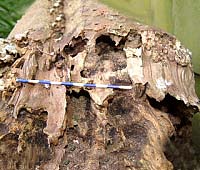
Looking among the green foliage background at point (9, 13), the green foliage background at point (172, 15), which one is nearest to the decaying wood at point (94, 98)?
the green foliage background at point (172, 15)

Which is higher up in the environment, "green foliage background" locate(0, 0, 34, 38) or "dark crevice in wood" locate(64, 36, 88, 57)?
"dark crevice in wood" locate(64, 36, 88, 57)

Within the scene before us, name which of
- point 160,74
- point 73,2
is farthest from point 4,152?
point 73,2

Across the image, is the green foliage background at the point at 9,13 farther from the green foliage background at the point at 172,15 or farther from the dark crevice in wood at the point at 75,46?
the dark crevice in wood at the point at 75,46

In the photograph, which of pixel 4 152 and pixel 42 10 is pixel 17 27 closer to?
pixel 42 10

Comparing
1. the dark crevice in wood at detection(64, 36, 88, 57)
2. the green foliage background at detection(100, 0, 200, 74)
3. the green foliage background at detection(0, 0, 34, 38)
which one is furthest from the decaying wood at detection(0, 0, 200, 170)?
the green foliage background at detection(0, 0, 34, 38)

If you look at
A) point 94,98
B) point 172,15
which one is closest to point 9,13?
point 172,15

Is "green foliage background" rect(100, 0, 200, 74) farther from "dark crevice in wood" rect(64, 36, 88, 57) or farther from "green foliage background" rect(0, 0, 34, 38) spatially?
"green foliage background" rect(0, 0, 34, 38)
